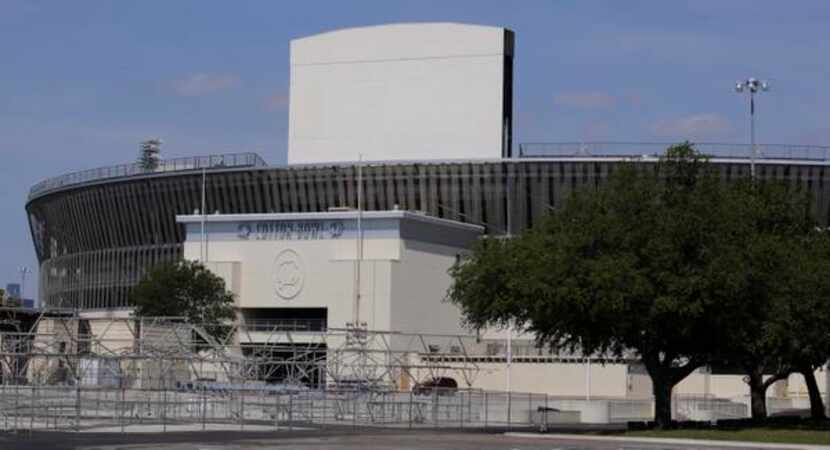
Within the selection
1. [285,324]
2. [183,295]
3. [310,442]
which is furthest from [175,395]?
[285,324]

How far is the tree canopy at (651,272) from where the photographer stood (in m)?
63.1

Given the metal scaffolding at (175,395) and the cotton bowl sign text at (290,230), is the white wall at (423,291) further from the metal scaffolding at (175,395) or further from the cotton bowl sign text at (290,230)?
the metal scaffolding at (175,395)

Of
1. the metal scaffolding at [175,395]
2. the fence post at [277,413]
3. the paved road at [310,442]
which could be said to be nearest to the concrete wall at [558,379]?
the metal scaffolding at [175,395]

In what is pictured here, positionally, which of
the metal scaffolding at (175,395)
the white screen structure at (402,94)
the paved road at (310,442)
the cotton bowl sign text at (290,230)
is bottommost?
the paved road at (310,442)

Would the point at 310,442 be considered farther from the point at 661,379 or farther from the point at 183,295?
the point at 183,295

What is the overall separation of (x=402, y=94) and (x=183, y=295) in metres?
32.7

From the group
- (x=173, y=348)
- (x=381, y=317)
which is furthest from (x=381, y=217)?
(x=173, y=348)

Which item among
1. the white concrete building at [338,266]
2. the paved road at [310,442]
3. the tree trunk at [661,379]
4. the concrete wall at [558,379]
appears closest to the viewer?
the paved road at [310,442]

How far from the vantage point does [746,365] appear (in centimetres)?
7388

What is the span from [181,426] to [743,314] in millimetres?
23586

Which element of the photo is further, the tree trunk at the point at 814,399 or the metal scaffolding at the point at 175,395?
the tree trunk at the point at 814,399

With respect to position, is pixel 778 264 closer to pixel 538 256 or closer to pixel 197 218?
pixel 538 256

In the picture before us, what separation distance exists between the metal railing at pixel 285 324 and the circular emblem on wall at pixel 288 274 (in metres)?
2.43

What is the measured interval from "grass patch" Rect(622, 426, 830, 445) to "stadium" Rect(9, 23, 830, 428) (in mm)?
50777
